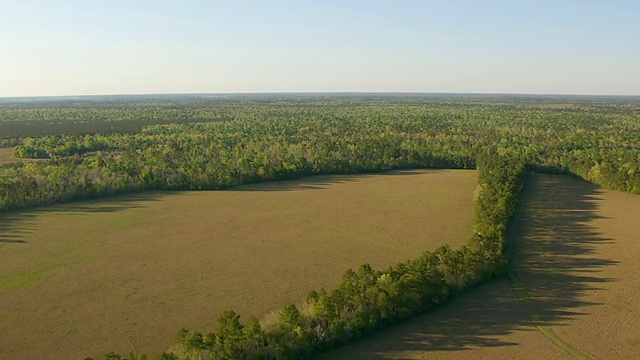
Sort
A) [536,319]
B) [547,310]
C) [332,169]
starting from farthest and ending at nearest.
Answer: [332,169], [547,310], [536,319]

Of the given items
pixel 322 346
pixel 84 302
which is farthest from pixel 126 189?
pixel 322 346

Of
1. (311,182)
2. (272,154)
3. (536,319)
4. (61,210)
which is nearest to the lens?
(536,319)

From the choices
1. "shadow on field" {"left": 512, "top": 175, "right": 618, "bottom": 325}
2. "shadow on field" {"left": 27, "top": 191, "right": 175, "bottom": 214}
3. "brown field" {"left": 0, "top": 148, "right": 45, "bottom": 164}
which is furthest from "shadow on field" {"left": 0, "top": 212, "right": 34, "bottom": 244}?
"brown field" {"left": 0, "top": 148, "right": 45, "bottom": 164}

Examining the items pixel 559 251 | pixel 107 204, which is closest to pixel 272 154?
pixel 107 204

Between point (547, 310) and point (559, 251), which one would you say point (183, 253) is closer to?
point (547, 310)

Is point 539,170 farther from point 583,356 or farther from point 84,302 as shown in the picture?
point 84,302
